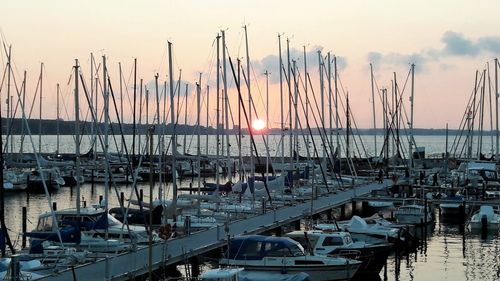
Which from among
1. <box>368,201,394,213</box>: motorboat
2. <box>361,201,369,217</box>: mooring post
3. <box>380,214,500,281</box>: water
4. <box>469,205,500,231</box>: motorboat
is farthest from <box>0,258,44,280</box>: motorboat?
<box>368,201,394,213</box>: motorboat

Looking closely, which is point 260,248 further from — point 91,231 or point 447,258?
point 447,258

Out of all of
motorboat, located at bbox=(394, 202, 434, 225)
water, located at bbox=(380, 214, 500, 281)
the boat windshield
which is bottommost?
water, located at bbox=(380, 214, 500, 281)

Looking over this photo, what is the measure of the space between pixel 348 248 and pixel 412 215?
1515cm

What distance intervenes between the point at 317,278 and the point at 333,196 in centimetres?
2230

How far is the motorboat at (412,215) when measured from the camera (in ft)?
145

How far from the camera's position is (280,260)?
26.4 m

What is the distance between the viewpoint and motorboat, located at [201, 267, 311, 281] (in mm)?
22828

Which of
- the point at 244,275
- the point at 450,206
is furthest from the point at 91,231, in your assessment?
the point at 450,206

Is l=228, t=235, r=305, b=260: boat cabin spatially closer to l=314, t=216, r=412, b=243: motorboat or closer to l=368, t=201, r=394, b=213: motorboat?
l=314, t=216, r=412, b=243: motorboat

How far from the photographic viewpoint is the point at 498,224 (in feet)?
142

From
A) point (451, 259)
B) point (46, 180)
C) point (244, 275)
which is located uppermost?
point (46, 180)

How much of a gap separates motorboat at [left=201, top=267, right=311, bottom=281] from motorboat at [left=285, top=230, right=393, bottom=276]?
3213 millimetres

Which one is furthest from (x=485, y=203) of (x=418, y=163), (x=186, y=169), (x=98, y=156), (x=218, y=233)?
(x=98, y=156)

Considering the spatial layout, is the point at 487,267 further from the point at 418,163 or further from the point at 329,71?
the point at 418,163
